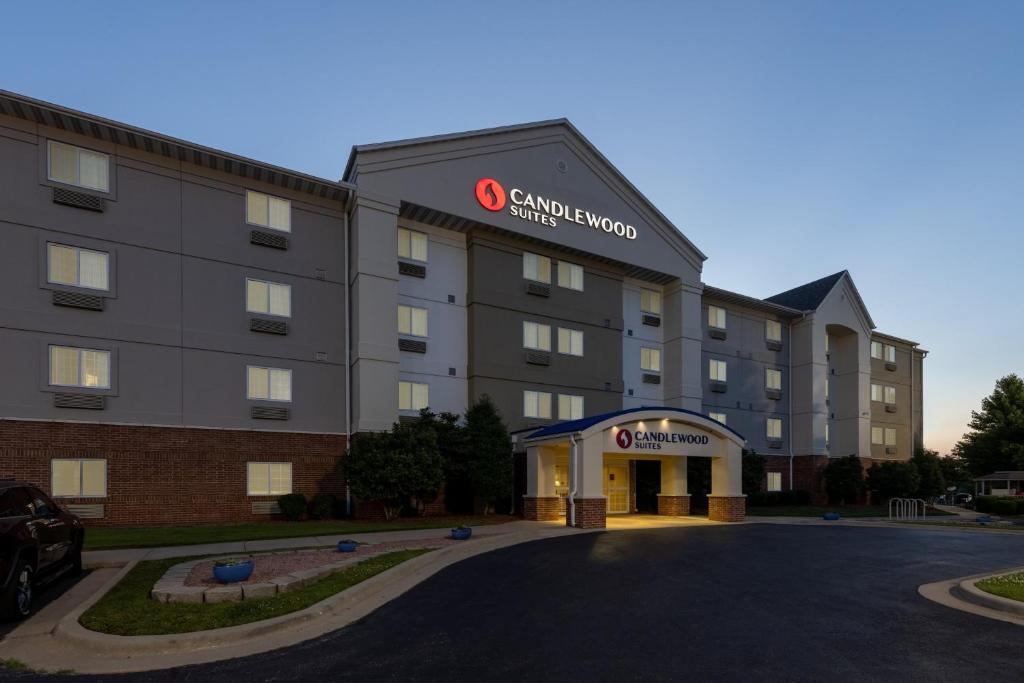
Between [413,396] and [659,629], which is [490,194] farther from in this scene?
[659,629]

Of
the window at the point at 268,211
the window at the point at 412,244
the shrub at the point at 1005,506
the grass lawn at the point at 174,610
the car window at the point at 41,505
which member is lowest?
the shrub at the point at 1005,506

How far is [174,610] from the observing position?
28.9 feet

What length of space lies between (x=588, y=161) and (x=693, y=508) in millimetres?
19029

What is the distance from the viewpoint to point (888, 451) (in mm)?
46375

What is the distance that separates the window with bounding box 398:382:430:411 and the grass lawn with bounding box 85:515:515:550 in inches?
189

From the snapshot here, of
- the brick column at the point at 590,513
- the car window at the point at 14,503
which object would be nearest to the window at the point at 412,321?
the brick column at the point at 590,513

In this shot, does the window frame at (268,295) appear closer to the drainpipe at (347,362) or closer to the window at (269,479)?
the drainpipe at (347,362)

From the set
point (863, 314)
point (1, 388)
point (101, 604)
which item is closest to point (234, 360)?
point (1, 388)

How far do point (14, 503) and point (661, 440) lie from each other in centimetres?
2133

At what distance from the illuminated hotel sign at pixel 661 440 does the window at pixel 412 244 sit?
1132 cm

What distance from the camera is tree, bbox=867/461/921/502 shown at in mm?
40312

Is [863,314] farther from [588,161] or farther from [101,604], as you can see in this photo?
[101,604]

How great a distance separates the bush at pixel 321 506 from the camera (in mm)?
23391

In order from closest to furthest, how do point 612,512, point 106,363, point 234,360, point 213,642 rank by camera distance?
point 213,642, point 106,363, point 234,360, point 612,512
